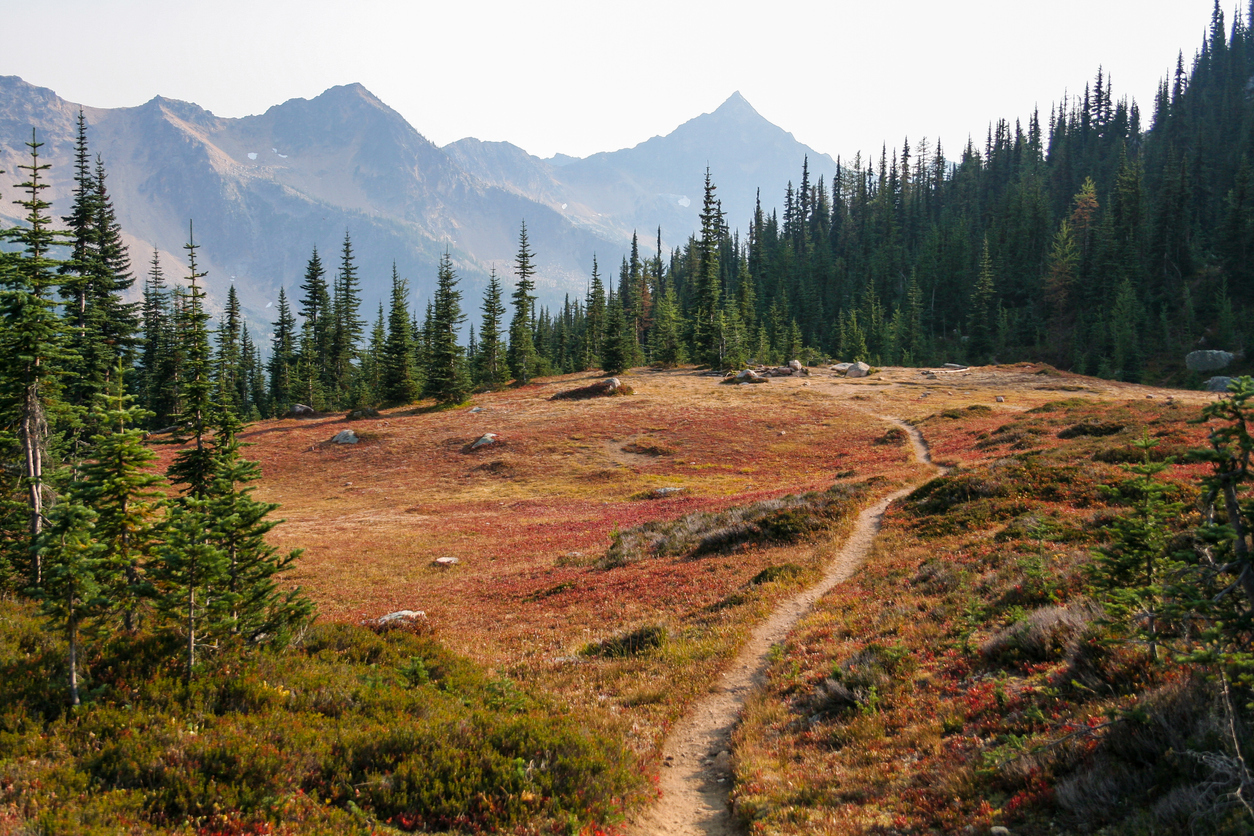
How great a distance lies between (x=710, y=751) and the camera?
27.5 feet

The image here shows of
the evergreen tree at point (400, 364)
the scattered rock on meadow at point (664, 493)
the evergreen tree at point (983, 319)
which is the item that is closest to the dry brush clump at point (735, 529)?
the scattered rock on meadow at point (664, 493)

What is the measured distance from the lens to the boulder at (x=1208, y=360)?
68938mm

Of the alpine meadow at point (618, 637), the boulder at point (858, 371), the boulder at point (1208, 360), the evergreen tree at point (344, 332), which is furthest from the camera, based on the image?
the evergreen tree at point (344, 332)

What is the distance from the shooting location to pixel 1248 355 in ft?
226

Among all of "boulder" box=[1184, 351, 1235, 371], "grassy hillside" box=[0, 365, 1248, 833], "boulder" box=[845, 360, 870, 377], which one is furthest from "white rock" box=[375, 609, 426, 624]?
"boulder" box=[1184, 351, 1235, 371]

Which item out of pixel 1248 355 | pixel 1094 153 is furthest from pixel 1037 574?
pixel 1094 153

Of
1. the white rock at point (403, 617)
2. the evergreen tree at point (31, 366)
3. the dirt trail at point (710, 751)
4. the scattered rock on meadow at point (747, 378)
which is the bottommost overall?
the white rock at point (403, 617)

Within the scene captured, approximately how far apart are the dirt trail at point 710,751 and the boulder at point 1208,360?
278 feet

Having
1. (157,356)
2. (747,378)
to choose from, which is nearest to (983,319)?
(747,378)

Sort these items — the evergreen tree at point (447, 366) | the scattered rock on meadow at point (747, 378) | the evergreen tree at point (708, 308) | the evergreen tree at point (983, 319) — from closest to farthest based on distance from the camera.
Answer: the evergreen tree at point (447, 366) → the scattered rock on meadow at point (747, 378) → the evergreen tree at point (708, 308) → the evergreen tree at point (983, 319)

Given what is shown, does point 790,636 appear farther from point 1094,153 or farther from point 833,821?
point 1094,153

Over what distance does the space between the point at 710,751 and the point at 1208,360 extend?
91.5 metres

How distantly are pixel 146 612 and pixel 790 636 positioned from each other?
36.0 ft

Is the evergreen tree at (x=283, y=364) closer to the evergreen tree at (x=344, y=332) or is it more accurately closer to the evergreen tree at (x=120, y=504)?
the evergreen tree at (x=344, y=332)
